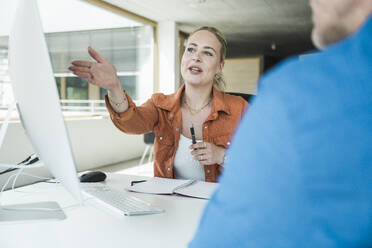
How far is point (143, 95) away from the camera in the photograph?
686 centimetres

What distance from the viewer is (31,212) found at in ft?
3.45

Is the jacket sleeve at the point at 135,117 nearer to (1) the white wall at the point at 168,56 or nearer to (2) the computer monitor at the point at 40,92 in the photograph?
(2) the computer monitor at the point at 40,92

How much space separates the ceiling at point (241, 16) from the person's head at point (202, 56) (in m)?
3.99

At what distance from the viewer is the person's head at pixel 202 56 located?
5.99 ft

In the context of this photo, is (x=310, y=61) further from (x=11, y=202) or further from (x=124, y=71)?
(x=124, y=71)

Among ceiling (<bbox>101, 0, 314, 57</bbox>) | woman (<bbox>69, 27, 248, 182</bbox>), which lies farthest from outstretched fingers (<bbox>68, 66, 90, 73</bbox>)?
ceiling (<bbox>101, 0, 314, 57</bbox>)

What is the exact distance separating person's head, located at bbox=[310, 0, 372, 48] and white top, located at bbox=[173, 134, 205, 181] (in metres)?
1.24

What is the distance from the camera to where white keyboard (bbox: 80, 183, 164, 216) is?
1.06m

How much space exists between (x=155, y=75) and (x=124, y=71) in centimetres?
83

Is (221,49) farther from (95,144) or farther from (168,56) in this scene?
(168,56)

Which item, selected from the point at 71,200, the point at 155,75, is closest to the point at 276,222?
the point at 71,200

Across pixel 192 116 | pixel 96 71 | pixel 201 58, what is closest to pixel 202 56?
pixel 201 58

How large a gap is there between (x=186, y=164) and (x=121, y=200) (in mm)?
569

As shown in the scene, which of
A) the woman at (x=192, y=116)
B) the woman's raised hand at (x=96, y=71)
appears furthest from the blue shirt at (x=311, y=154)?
the woman at (x=192, y=116)
